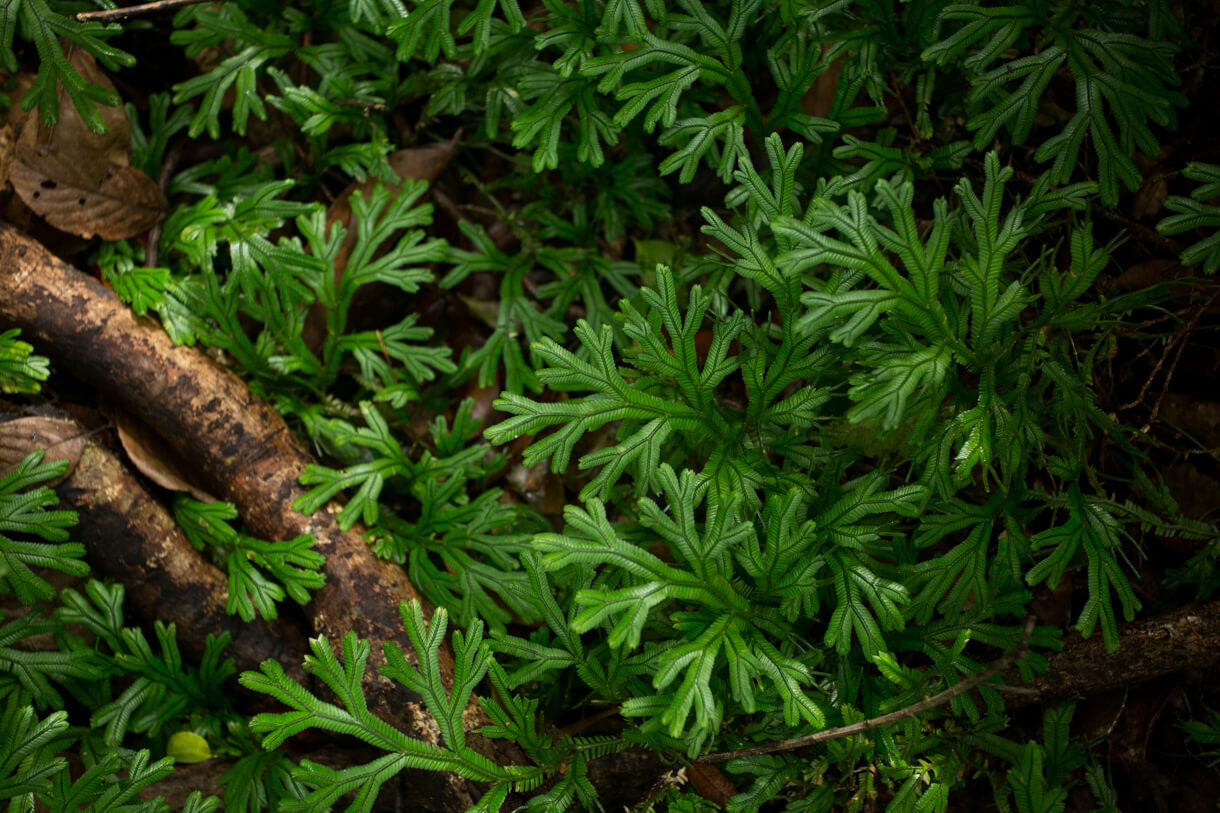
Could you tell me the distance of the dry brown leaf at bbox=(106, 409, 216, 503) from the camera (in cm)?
256

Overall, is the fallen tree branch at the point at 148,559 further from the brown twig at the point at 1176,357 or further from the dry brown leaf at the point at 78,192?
the brown twig at the point at 1176,357

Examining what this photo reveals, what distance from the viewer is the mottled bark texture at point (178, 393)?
97.7 inches

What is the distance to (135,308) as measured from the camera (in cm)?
258

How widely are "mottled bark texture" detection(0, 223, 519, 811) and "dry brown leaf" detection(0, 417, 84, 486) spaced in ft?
0.62

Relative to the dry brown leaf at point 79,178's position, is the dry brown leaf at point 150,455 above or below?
below

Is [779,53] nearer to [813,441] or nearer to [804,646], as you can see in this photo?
[813,441]

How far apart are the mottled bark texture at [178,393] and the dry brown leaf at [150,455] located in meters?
0.07

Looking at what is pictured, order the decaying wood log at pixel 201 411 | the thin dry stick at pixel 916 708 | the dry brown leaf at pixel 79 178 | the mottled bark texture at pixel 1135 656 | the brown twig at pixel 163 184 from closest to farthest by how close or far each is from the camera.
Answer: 1. the thin dry stick at pixel 916 708
2. the mottled bark texture at pixel 1135 656
3. the decaying wood log at pixel 201 411
4. the dry brown leaf at pixel 79 178
5. the brown twig at pixel 163 184

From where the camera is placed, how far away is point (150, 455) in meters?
2.61

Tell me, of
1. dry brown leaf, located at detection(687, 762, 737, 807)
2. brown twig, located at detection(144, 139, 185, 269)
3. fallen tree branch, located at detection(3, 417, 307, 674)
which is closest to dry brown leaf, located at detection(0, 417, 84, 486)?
fallen tree branch, located at detection(3, 417, 307, 674)

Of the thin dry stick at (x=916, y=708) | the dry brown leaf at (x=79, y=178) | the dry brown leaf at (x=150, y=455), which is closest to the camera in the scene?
the thin dry stick at (x=916, y=708)

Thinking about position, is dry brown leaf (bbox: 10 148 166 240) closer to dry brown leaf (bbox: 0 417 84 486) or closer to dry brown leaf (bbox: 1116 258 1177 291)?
dry brown leaf (bbox: 0 417 84 486)

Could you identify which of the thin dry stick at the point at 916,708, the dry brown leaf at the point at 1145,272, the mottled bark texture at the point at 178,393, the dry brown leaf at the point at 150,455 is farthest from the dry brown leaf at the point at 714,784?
the dry brown leaf at the point at 1145,272

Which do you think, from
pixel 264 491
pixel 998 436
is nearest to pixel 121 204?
pixel 264 491
